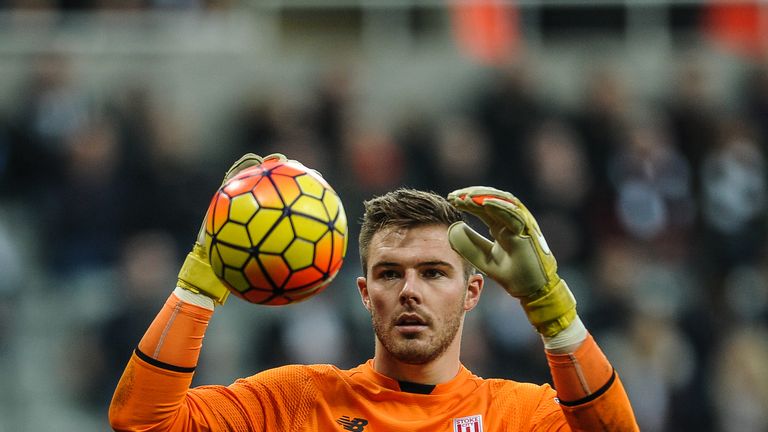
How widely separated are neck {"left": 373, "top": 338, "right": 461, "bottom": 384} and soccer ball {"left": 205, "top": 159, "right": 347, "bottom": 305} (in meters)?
0.73

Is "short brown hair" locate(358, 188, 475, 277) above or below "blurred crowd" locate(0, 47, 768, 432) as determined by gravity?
above

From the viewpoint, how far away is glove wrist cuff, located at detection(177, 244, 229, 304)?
498 centimetres

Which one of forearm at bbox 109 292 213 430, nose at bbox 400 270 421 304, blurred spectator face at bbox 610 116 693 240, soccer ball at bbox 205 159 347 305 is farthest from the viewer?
blurred spectator face at bbox 610 116 693 240

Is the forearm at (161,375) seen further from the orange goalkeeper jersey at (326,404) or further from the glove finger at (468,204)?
the glove finger at (468,204)

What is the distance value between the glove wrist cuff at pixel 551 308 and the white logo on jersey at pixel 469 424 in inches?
25.3

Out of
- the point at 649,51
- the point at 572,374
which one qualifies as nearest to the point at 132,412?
the point at 572,374

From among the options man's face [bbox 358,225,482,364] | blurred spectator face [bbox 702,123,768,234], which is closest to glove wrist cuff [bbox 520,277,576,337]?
man's face [bbox 358,225,482,364]

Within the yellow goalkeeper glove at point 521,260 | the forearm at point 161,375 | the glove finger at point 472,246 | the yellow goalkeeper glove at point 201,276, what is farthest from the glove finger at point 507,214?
the forearm at point 161,375

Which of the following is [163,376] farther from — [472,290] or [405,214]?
[472,290]

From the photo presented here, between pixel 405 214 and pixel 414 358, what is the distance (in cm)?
63

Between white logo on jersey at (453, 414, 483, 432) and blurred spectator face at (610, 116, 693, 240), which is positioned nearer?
white logo on jersey at (453, 414, 483, 432)

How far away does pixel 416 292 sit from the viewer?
5141 mm

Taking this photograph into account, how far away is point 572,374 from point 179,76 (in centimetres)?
835

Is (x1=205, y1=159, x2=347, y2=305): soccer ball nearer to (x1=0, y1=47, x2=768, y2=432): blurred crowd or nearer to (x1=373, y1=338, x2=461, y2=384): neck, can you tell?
(x1=373, y1=338, x2=461, y2=384): neck
